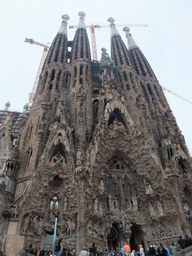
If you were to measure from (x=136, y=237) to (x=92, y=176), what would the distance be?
5.96 meters

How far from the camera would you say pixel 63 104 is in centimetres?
2052

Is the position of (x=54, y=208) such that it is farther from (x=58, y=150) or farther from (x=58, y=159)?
(x=58, y=150)

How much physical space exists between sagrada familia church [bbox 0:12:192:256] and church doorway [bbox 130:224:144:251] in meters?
0.07

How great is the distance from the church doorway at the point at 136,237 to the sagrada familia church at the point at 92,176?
68 mm

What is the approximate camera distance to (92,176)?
50.6ft

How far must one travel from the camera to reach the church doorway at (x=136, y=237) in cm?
1595

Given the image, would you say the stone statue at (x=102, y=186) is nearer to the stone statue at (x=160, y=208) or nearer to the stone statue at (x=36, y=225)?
the stone statue at (x=160, y=208)

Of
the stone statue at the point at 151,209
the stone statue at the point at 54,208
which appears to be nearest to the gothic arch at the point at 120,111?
the stone statue at the point at 151,209

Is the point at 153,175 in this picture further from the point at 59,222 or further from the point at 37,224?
the point at 37,224

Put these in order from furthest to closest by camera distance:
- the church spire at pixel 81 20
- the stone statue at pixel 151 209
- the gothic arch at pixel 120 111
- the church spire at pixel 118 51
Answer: the church spire at pixel 81 20 → the church spire at pixel 118 51 → the gothic arch at pixel 120 111 → the stone statue at pixel 151 209

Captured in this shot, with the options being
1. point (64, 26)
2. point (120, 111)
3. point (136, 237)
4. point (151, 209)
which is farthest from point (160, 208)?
point (64, 26)

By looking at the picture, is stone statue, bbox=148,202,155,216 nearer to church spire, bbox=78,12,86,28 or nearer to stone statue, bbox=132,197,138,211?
stone statue, bbox=132,197,138,211

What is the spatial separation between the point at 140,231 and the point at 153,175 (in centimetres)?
421

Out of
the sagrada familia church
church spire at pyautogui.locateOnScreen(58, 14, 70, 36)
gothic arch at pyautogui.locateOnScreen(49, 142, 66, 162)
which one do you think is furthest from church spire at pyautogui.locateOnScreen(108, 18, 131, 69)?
gothic arch at pyautogui.locateOnScreen(49, 142, 66, 162)
